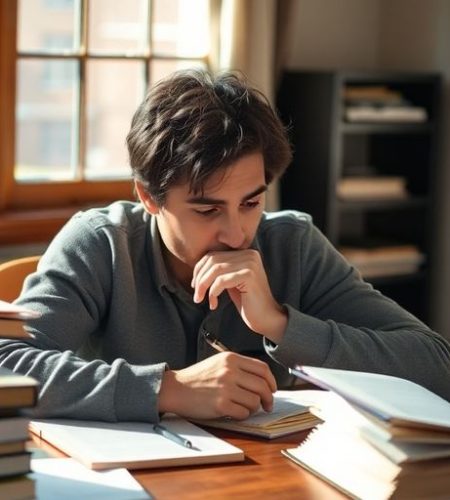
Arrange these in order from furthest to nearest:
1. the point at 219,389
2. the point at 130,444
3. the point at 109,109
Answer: the point at 109,109 < the point at 219,389 < the point at 130,444

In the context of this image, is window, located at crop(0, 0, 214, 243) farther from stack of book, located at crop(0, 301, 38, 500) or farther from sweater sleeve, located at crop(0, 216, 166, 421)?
stack of book, located at crop(0, 301, 38, 500)

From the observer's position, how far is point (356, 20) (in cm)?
421

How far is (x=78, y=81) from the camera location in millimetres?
3547

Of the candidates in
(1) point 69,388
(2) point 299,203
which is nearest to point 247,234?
(1) point 69,388

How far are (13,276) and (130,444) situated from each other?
64 centimetres

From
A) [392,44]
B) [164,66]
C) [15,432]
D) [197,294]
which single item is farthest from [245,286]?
[392,44]

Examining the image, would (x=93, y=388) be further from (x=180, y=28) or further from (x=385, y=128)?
(x=385, y=128)

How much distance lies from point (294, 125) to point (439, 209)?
690mm

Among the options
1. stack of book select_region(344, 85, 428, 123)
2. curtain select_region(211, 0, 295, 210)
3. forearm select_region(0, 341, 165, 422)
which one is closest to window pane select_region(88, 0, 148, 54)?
curtain select_region(211, 0, 295, 210)

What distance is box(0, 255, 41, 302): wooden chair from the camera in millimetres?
1994

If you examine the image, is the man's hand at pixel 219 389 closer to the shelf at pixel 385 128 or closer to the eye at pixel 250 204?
the eye at pixel 250 204

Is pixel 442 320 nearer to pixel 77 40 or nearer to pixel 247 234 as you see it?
pixel 77 40

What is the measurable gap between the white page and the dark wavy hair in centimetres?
58

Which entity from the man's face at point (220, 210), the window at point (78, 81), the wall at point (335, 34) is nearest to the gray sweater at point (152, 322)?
the man's face at point (220, 210)
